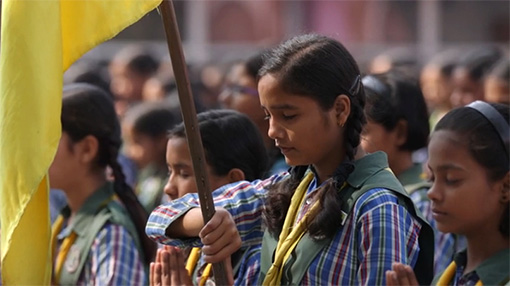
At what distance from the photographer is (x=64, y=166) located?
4402 mm

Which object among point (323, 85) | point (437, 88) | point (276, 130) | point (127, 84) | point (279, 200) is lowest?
point (437, 88)

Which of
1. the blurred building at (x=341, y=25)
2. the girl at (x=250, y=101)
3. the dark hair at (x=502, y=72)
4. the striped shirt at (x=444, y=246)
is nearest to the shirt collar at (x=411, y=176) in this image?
the striped shirt at (x=444, y=246)

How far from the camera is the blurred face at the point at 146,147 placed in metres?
6.47

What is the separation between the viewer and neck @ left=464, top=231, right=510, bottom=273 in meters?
3.53

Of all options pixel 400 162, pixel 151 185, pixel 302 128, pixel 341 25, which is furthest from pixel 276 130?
pixel 341 25

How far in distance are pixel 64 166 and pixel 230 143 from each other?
79 centimetres

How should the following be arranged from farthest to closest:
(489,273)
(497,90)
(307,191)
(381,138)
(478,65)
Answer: (478,65) → (497,90) → (381,138) → (489,273) → (307,191)

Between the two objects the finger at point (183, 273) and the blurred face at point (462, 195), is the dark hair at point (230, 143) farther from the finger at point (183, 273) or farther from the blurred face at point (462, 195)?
the blurred face at point (462, 195)

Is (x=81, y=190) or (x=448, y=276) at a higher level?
(x=81, y=190)

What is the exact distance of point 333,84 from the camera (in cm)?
300

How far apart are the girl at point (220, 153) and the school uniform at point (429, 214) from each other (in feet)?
2.15

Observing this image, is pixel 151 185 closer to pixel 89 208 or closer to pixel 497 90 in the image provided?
pixel 89 208

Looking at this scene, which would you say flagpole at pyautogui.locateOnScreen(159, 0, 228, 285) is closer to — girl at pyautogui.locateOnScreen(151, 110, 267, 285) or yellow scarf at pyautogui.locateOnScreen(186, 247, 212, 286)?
yellow scarf at pyautogui.locateOnScreen(186, 247, 212, 286)

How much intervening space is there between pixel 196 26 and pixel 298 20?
1.25 m
